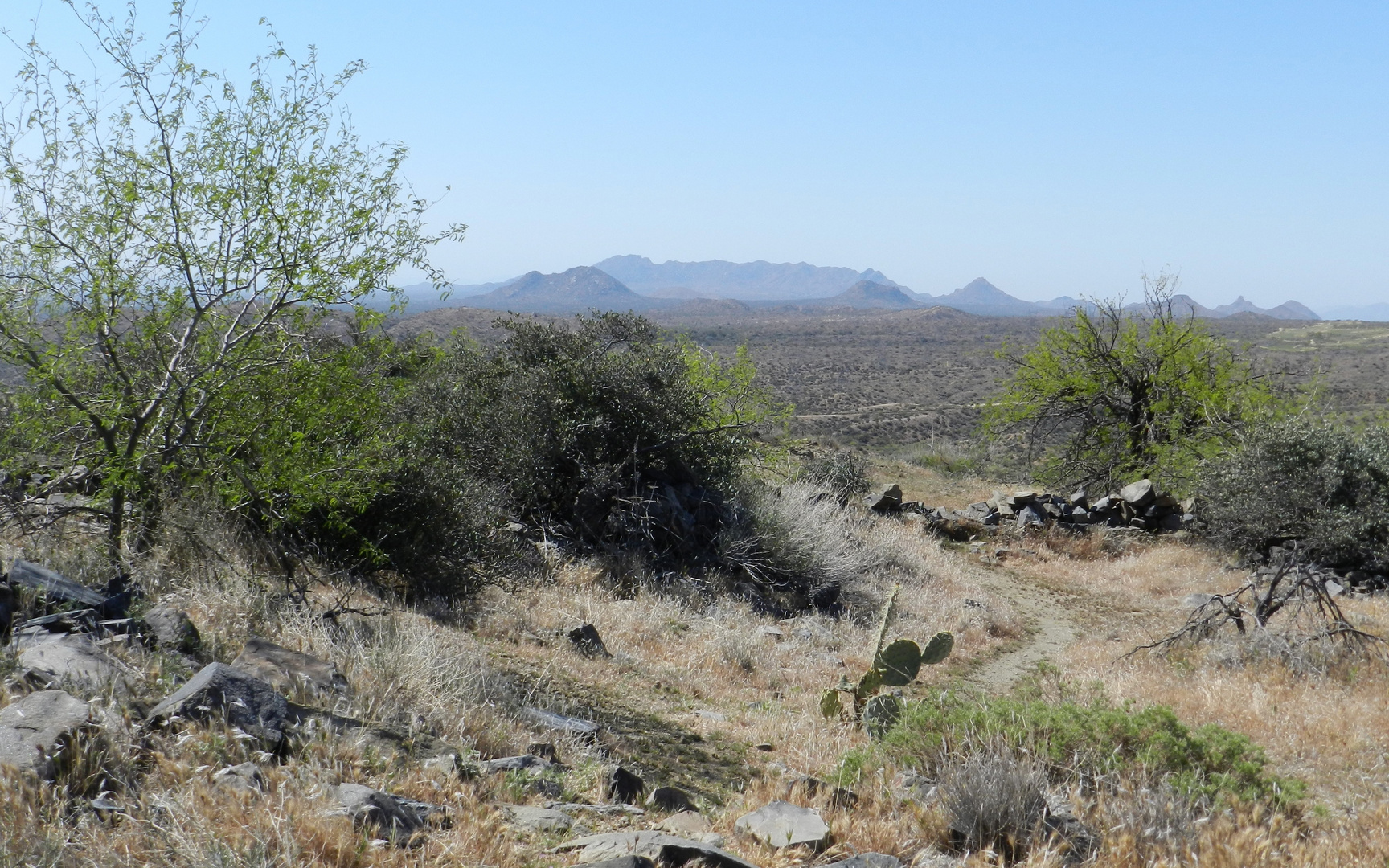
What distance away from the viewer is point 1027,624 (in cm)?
1202

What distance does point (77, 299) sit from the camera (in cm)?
652

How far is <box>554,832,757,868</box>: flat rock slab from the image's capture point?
335cm

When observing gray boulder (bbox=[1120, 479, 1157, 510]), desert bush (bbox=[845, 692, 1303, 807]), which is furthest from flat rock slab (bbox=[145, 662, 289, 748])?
gray boulder (bbox=[1120, 479, 1157, 510])

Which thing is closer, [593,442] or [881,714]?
[881,714]

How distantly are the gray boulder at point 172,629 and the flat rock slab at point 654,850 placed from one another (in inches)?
106

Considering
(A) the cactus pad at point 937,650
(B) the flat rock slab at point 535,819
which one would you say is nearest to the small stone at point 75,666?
(B) the flat rock slab at point 535,819

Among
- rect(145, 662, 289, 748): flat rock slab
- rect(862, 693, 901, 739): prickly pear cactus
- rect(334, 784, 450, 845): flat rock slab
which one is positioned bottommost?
rect(862, 693, 901, 739): prickly pear cactus

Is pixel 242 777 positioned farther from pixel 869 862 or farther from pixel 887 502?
pixel 887 502

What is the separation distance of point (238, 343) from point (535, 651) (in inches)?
137

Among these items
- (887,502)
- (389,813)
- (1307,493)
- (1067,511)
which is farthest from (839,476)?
(389,813)

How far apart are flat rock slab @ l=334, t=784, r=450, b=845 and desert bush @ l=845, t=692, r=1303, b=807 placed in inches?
92.4

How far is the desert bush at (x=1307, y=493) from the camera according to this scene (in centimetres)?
1286

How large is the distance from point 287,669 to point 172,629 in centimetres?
79

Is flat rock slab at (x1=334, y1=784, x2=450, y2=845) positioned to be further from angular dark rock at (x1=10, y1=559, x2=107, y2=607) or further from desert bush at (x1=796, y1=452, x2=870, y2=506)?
desert bush at (x1=796, y1=452, x2=870, y2=506)
